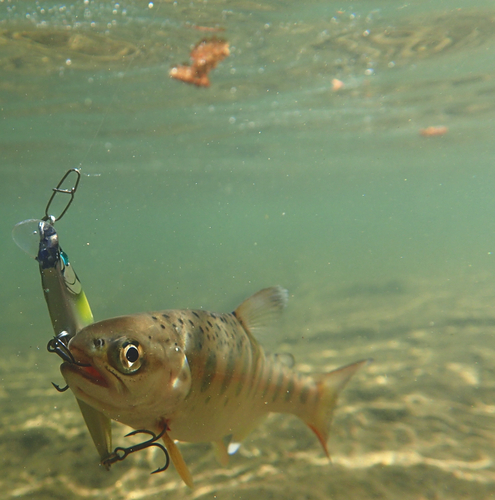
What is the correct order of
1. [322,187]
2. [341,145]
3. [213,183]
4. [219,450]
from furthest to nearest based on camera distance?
[322,187] → [213,183] → [341,145] → [219,450]

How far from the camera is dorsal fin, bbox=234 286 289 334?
3500mm

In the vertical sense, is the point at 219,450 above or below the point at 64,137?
below

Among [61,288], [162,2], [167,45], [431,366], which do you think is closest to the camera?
[61,288]

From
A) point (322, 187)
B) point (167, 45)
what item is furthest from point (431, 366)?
point (322, 187)

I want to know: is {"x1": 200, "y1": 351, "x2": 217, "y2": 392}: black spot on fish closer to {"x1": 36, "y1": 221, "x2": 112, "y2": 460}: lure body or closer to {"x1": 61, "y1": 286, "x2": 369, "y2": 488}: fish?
{"x1": 61, "y1": 286, "x2": 369, "y2": 488}: fish

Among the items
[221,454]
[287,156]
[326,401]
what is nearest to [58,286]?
[221,454]

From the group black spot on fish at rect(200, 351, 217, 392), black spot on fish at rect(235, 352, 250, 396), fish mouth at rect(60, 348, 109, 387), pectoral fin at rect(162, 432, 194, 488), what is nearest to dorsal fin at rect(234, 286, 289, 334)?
black spot on fish at rect(235, 352, 250, 396)

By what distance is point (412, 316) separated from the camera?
13438 mm

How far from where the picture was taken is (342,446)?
5.30 m

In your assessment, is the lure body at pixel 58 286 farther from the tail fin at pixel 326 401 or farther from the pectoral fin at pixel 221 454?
the tail fin at pixel 326 401

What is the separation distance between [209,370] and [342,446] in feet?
11.1

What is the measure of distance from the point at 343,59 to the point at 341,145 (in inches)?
604

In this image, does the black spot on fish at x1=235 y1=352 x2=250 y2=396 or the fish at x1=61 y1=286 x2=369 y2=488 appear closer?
the fish at x1=61 y1=286 x2=369 y2=488

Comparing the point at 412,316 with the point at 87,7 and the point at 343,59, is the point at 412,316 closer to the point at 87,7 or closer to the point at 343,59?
the point at 343,59
